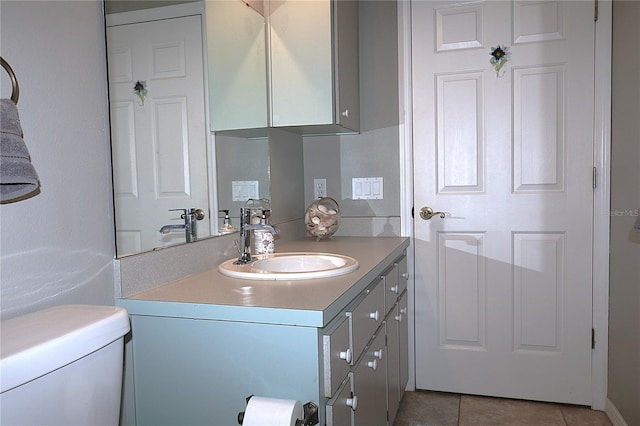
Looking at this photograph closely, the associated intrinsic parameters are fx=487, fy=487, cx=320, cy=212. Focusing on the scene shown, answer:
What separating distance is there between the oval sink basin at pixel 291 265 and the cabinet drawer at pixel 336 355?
0.22m

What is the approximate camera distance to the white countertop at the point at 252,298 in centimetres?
109

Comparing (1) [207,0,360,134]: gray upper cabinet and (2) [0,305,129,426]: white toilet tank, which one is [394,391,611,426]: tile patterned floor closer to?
(1) [207,0,360,134]: gray upper cabinet

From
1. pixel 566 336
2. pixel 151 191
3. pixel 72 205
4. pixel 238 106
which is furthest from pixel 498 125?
pixel 72 205

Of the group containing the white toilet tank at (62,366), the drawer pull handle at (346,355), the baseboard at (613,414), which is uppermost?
the white toilet tank at (62,366)

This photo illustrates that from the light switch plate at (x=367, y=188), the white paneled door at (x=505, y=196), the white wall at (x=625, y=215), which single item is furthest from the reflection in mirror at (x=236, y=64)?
the white wall at (x=625, y=215)

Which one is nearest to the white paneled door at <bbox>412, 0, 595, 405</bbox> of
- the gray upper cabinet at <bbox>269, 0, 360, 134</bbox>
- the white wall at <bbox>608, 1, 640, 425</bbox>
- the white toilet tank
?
the white wall at <bbox>608, 1, 640, 425</bbox>

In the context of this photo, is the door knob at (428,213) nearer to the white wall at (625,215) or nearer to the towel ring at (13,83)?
the white wall at (625,215)

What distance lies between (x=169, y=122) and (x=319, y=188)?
4.06 feet

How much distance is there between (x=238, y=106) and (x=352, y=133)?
0.83 m

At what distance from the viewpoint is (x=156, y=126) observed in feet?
4.57

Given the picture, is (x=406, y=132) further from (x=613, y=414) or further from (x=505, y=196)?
(x=613, y=414)

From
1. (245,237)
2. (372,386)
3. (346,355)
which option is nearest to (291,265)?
(245,237)

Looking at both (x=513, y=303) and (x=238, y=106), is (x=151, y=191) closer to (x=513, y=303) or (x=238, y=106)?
(x=238, y=106)

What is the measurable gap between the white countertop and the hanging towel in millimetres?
433
